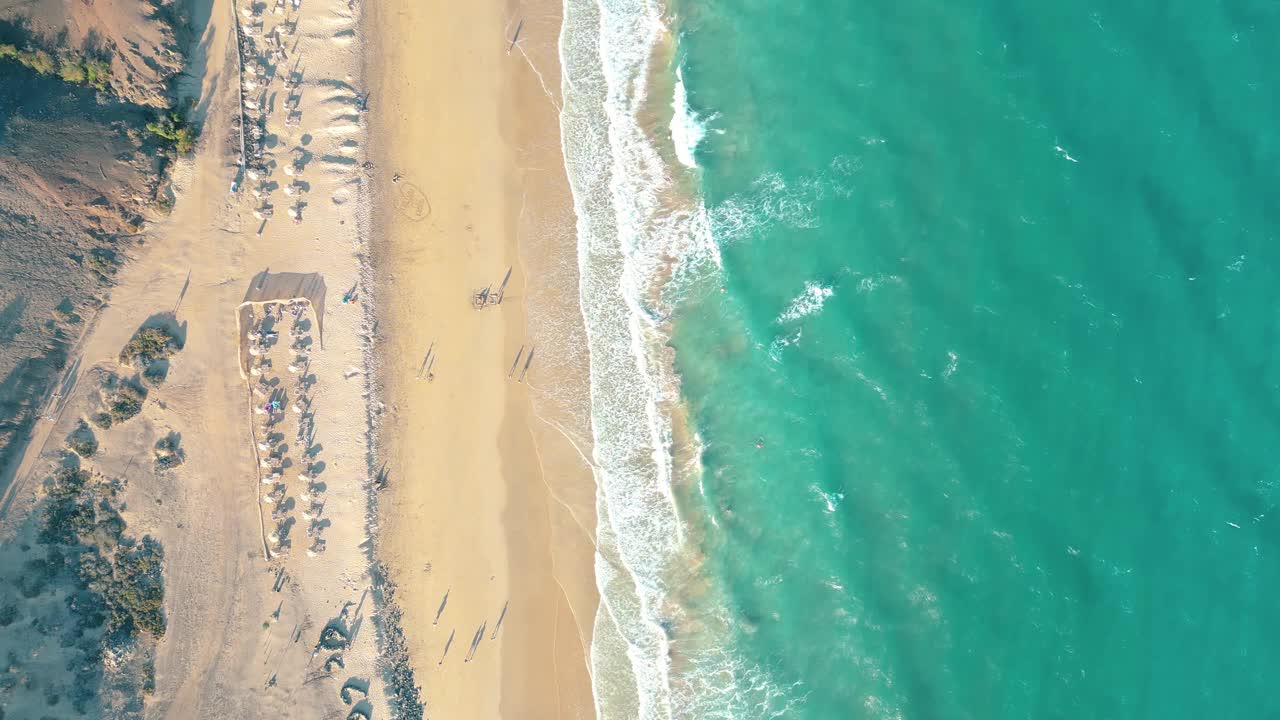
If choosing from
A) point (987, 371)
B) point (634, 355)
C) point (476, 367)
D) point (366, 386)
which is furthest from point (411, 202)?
point (987, 371)

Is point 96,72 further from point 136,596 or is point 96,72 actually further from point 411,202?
point 136,596

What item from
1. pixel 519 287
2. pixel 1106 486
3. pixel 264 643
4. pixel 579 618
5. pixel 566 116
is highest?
pixel 566 116

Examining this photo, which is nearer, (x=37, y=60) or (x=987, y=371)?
(x=987, y=371)

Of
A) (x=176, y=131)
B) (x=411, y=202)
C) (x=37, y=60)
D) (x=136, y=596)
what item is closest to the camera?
(x=37, y=60)

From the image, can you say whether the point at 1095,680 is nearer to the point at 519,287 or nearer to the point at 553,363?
the point at 553,363

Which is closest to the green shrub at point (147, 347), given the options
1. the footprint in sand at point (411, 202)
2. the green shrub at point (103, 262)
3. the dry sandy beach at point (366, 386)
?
the dry sandy beach at point (366, 386)

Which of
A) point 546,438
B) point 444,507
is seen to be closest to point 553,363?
point 546,438
